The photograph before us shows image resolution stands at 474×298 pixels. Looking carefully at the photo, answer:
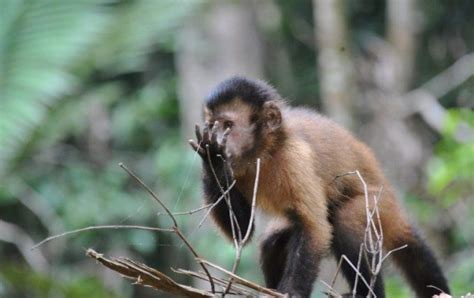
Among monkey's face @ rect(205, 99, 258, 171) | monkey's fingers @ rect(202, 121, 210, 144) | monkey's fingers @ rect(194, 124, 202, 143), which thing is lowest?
monkey's face @ rect(205, 99, 258, 171)

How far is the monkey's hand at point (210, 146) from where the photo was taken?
200 inches

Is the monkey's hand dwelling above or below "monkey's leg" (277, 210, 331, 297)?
above

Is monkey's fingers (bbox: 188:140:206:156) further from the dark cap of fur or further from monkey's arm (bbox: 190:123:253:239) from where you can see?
the dark cap of fur

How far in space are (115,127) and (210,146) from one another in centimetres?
811

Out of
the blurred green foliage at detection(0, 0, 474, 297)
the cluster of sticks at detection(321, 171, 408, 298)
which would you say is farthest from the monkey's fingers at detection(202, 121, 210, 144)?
the blurred green foliage at detection(0, 0, 474, 297)

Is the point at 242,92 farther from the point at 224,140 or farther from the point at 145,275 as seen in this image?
the point at 145,275

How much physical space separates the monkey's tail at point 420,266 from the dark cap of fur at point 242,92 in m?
1.27

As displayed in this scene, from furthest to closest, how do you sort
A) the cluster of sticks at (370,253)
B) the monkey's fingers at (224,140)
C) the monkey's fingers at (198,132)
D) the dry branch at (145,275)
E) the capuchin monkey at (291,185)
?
the capuchin monkey at (291,185), the monkey's fingers at (224,140), the monkey's fingers at (198,132), the cluster of sticks at (370,253), the dry branch at (145,275)

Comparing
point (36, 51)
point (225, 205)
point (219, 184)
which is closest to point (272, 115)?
point (225, 205)

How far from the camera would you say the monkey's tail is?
633 cm

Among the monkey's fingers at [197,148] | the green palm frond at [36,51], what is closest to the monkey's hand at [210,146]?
the monkey's fingers at [197,148]

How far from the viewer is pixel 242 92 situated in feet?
18.8

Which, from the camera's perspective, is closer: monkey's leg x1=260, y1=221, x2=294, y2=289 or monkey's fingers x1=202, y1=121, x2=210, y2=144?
monkey's fingers x1=202, y1=121, x2=210, y2=144

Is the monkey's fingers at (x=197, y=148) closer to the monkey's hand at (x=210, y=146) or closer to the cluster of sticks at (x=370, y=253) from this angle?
the monkey's hand at (x=210, y=146)
